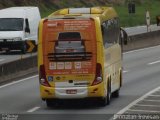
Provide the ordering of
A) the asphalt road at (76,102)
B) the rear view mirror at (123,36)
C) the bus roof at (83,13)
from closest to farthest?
1. the asphalt road at (76,102)
2. the bus roof at (83,13)
3. the rear view mirror at (123,36)

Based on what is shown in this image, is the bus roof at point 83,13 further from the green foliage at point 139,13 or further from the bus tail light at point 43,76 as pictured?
the green foliage at point 139,13

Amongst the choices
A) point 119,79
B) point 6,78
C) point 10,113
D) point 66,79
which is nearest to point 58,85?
point 66,79

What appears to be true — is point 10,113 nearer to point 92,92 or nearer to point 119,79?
point 92,92

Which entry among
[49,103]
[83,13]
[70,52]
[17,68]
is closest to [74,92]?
[70,52]

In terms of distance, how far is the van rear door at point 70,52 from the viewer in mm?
24094

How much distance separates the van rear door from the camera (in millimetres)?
24094

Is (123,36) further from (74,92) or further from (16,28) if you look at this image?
(16,28)

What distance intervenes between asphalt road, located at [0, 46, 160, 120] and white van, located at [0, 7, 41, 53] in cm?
708

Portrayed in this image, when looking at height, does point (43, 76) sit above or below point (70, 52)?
below

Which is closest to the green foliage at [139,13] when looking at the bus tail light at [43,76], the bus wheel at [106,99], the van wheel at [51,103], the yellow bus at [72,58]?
the bus wheel at [106,99]

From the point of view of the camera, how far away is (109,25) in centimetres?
2602

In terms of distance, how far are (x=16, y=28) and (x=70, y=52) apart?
21517 millimetres

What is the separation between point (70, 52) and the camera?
79.4 feet

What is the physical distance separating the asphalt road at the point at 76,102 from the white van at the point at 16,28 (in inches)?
279
